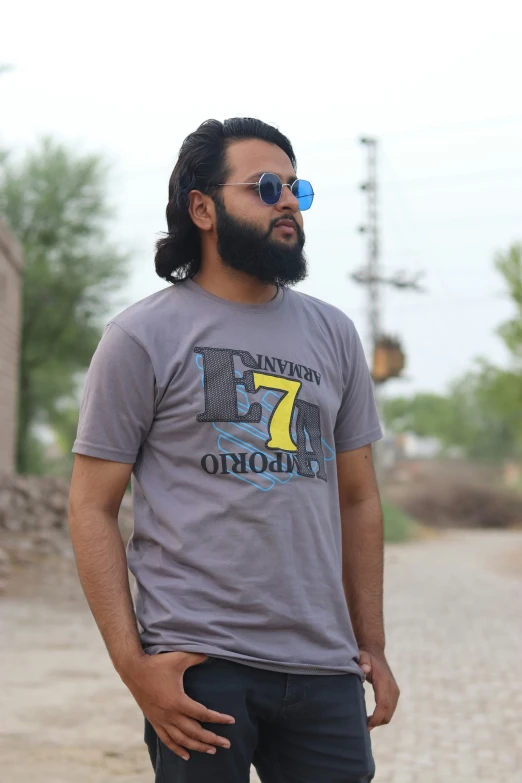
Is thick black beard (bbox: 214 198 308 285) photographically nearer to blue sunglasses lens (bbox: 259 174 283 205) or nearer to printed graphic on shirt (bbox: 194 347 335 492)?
blue sunglasses lens (bbox: 259 174 283 205)

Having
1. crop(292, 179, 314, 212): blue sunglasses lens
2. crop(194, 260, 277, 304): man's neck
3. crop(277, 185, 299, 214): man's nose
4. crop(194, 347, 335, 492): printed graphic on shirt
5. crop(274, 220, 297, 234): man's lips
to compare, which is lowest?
crop(194, 347, 335, 492): printed graphic on shirt

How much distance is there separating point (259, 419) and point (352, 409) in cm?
41

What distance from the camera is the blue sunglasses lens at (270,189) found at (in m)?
2.54

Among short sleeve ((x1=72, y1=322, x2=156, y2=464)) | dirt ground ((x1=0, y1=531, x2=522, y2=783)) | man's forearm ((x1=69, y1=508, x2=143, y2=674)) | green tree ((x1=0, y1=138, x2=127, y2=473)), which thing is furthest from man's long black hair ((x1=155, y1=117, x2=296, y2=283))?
green tree ((x1=0, y1=138, x2=127, y2=473))

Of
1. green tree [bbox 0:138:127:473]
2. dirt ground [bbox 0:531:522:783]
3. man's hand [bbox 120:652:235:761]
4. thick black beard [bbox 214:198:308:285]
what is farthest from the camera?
green tree [bbox 0:138:127:473]

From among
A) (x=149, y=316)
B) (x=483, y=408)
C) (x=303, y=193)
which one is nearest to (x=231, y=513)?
(x=149, y=316)

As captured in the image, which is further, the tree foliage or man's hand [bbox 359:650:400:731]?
the tree foliage

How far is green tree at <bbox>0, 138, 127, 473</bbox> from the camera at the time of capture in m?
33.7

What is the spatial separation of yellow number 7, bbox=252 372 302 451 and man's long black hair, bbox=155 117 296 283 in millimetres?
414

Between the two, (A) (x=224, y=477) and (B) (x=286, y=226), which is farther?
(B) (x=286, y=226)

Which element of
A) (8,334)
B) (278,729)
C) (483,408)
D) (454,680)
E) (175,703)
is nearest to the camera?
(175,703)

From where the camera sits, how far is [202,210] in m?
2.66

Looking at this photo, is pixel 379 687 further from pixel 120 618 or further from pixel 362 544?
pixel 120 618

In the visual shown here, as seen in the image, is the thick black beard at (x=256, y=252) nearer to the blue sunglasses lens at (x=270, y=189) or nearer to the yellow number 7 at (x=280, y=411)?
the blue sunglasses lens at (x=270, y=189)
